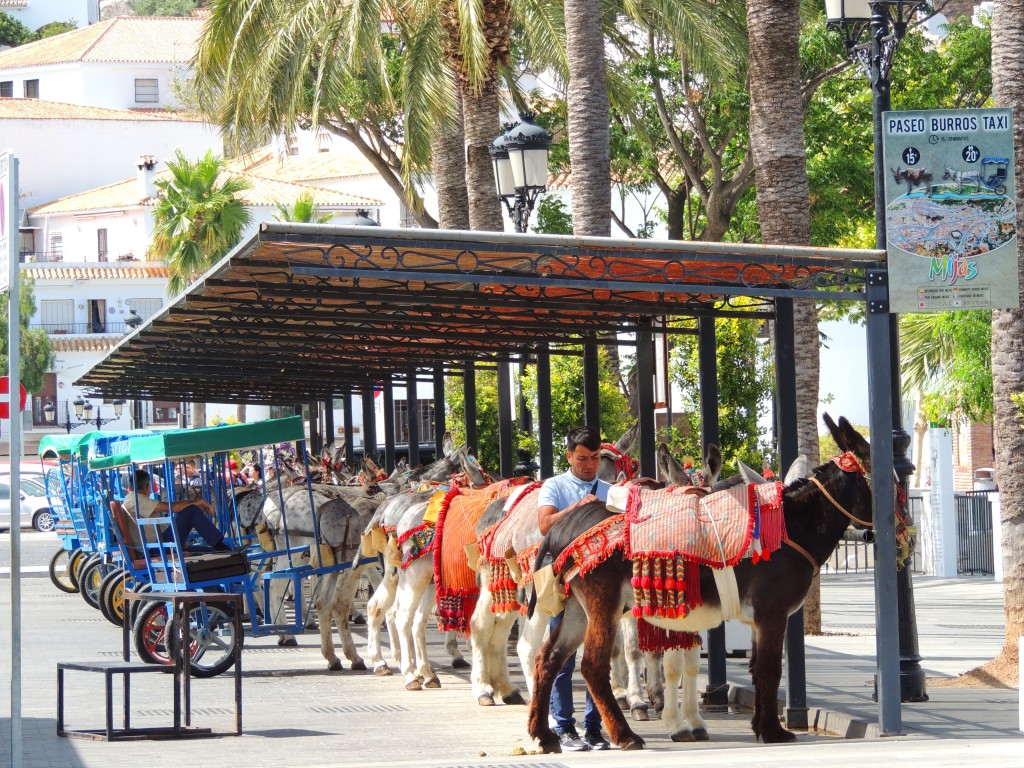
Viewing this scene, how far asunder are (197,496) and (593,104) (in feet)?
22.9

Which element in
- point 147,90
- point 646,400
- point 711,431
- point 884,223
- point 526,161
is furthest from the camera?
point 147,90

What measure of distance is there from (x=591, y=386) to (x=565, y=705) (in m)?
5.91

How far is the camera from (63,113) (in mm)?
90250

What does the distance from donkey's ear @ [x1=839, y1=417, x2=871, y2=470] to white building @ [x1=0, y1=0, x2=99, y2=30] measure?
117742mm

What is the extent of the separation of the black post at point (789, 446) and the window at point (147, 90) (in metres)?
94.7

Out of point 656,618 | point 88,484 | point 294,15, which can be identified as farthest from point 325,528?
point 294,15

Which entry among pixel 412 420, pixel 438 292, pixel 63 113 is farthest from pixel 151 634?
pixel 63 113

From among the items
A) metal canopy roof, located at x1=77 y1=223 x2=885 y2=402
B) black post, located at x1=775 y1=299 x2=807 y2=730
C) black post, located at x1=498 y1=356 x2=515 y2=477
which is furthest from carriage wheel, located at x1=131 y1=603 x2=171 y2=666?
black post, located at x1=775 y1=299 x2=807 y2=730

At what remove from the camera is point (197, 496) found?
63.1ft

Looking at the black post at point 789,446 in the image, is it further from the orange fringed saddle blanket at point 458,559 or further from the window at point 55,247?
the window at point 55,247

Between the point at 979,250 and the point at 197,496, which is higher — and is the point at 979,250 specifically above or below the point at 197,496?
above

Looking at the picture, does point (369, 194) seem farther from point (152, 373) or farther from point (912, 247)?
point (912, 247)

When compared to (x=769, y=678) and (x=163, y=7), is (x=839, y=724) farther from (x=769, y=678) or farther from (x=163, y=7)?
(x=163, y=7)

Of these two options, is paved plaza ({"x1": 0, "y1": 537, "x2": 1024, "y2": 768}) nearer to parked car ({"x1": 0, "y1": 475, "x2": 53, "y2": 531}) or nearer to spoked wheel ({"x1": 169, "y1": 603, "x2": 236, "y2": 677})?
spoked wheel ({"x1": 169, "y1": 603, "x2": 236, "y2": 677})
